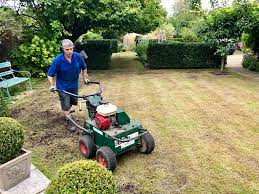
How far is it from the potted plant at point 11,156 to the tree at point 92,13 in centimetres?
859

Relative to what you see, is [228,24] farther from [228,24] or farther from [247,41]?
[247,41]

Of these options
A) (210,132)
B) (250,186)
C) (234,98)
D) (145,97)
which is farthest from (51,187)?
(234,98)

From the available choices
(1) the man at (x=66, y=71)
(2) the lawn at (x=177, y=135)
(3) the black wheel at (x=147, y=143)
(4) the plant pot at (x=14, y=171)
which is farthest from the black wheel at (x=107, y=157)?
(1) the man at (x=66, y=71)

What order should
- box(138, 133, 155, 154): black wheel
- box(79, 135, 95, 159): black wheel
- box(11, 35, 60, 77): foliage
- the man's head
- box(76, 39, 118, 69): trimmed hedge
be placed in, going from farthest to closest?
box(76, 39, 118, 69): trimmed hedge < box(11, 35, 60, 77): foliage < the man's head < box(138, 133, 155, 154): black wheel < box(79, 135, 95, 159): black wheel

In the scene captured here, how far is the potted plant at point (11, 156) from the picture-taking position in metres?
A: 3.86

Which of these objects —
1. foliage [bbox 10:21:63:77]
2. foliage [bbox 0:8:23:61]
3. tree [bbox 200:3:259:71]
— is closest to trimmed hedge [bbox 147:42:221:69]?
tree [bbox 200:3:259:71]

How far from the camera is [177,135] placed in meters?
6.09

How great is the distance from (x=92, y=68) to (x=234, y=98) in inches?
350

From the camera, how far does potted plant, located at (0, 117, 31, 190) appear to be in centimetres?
386

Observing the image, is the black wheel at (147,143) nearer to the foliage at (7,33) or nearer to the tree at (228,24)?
the foliage at (7,33)

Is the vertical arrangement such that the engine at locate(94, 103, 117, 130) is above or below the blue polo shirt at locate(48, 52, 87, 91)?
below

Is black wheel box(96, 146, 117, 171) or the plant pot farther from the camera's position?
black wheel box(96, 146, 117, 171)

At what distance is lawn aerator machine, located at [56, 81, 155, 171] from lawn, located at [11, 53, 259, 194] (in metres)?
0.28

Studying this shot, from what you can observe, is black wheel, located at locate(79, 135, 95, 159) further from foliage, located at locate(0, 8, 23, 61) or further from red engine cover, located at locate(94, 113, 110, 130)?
foliage, located at locate(0, 8, 23, 61)
